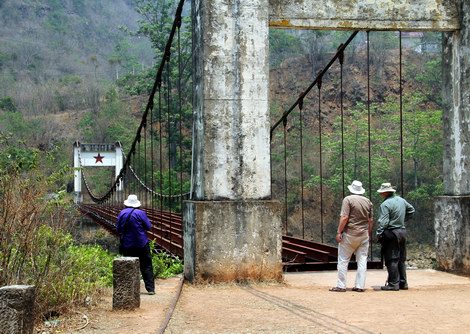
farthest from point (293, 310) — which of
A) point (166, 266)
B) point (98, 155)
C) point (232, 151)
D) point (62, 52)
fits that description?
point (62, 52)

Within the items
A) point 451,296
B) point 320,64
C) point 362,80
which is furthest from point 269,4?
point 320,64

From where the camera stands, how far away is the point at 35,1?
Result: 321ft

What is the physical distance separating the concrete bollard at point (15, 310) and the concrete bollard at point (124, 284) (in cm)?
154

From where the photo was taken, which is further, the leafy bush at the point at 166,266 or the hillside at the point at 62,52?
the hillside at the point at 62,52

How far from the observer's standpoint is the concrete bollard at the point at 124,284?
5730 millimetres

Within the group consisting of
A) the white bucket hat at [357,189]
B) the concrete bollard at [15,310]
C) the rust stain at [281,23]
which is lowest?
the concrete bollard at [15,310]

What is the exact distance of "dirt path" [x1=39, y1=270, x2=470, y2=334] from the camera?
497 cm

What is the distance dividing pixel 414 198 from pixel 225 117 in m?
23.5

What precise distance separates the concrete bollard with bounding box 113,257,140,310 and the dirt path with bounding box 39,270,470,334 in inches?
3.2

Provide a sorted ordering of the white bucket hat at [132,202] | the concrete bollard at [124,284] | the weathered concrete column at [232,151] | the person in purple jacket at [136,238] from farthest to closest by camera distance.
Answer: the weathered concrete column at [232,151], the white bucket hat at [132,202], the person in purple jacket at [136,238], the concrete bollard at [124,284]

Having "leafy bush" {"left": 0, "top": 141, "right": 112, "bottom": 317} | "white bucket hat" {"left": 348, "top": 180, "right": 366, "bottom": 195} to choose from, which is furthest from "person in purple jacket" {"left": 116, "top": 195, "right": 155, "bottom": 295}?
"white bucket hat" {"left": 348, "top": 180, "right": 366, "bottom": 195}

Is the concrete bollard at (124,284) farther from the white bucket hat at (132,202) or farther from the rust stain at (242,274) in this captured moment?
the rust stain at (242,274)

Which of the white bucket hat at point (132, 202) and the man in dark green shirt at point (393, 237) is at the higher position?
the white bucket hat at point (132, 202)

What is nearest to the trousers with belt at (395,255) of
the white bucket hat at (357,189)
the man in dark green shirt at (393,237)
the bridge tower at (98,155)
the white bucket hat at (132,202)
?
the man in dark green shirt at (393,237)
